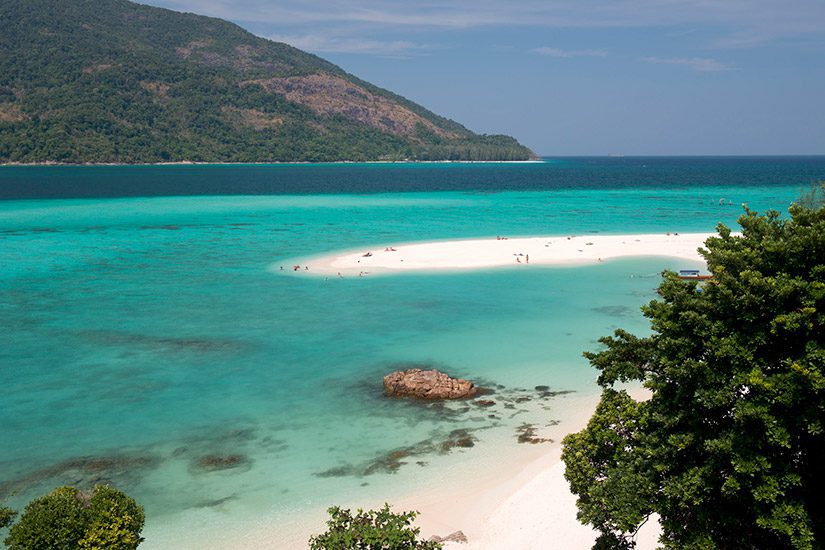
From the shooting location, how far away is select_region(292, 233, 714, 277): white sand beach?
218 feet

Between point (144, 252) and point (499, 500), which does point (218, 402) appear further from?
point (144, 252)

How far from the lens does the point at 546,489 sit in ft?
74.1

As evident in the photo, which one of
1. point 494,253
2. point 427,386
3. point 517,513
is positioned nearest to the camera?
point 517,513

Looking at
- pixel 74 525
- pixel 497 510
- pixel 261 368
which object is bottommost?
pixel 497 510

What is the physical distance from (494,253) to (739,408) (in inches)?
2386

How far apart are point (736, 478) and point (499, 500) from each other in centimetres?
1041

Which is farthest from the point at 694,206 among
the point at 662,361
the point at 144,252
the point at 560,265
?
the point at 662,361

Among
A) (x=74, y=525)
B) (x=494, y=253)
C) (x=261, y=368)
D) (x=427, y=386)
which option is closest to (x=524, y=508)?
(x=427, y=386)

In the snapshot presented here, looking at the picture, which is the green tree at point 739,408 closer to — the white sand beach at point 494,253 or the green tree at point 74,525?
the green tree at point 74,525

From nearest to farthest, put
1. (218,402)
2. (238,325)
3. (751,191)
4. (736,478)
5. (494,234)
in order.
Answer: (736,478) < (218,402) < (238,325) < (494,234) < (751,191)

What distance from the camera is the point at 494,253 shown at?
73375 mm

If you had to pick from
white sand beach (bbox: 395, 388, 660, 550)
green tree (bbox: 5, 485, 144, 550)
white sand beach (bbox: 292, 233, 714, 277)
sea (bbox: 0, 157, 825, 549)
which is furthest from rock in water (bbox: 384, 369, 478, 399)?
white sand beach (bbox: 292, 233, 714, 277)

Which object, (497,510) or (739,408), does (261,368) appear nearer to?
(497,510)

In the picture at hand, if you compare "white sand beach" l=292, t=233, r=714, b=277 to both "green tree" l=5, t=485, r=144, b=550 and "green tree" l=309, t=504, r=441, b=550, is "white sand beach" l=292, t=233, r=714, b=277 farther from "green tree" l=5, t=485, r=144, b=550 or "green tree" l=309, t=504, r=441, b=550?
"green tree" l=309, t=504, r=441, b=550
